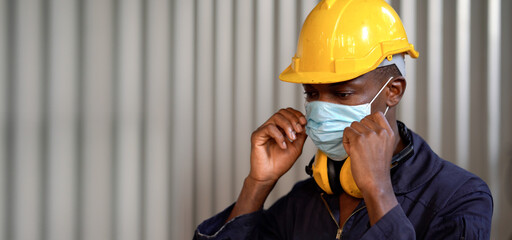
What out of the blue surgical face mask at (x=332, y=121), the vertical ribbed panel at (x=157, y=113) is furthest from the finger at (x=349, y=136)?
the vertical ribbed panel at (x=157, y=113)

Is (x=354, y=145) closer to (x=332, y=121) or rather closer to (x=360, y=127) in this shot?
(x=360, y=127)

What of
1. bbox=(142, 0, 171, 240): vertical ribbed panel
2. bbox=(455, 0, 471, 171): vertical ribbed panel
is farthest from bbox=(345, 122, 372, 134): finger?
bbox=(142, 0, 171, 240): vertical ribbed panel

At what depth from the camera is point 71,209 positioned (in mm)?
2705

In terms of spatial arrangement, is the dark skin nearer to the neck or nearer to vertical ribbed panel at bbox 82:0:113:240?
the neck

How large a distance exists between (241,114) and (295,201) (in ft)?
3.01

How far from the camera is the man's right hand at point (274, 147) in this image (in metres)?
1.91

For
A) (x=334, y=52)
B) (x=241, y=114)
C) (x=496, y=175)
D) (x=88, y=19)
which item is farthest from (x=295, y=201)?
(x=88, y=19)

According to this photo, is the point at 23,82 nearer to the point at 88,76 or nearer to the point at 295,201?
the point at 88,76

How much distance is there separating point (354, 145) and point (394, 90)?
367 millimetres

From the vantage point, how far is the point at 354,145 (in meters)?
1.53

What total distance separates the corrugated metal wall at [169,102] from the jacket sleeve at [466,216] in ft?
3.81

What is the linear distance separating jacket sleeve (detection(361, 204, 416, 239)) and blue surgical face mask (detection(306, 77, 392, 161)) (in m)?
0.37

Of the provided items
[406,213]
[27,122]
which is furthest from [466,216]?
[27,122]

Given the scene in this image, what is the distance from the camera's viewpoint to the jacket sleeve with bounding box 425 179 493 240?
143 cm
